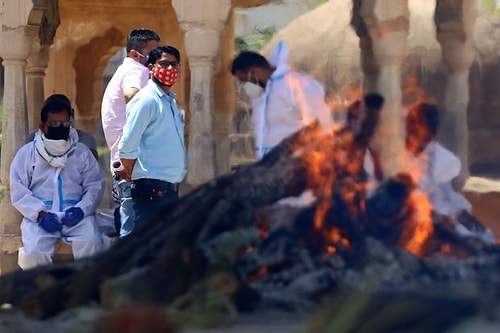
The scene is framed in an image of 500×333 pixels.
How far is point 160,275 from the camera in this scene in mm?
5820

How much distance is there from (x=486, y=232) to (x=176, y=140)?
7.36 ft

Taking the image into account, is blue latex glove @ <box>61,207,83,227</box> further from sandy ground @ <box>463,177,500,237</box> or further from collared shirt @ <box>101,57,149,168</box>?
sandy ground @ <box>463,177,500,237</box>

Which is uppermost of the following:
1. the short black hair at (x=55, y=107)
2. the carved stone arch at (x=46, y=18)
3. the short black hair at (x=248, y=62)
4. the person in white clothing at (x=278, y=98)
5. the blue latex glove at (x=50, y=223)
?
the carved stone arch at (x=46, y=18)

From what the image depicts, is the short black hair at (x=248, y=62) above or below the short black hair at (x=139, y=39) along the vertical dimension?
below

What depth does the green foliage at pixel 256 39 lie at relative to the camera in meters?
9.59

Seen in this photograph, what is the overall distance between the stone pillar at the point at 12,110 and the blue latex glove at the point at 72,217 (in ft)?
4.48

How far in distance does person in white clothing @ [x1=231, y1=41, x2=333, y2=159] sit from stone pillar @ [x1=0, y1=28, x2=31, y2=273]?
8.81 feet

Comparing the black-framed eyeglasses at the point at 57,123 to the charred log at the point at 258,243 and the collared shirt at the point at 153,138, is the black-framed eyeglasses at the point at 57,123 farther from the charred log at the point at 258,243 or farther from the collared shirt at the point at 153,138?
the charred log at the point at 258,243

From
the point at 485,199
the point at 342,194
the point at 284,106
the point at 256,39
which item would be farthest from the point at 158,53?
the point at 256,39

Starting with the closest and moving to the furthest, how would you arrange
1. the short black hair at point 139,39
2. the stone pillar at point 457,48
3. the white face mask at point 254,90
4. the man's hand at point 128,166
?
1. the white face mask at point 254,90
2. the man's hand at point 128,166
3. the stone pillar at point 457,48
4. the short black hair at point 139,39

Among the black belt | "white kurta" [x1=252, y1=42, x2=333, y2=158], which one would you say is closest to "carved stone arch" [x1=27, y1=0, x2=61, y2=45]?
the black belt

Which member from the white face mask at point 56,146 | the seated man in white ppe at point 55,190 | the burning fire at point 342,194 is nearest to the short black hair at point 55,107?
the seated man in white ppe at point 55,190

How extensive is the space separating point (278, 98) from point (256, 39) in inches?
Result: 127

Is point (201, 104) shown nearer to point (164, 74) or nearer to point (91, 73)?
point (164, 74)
